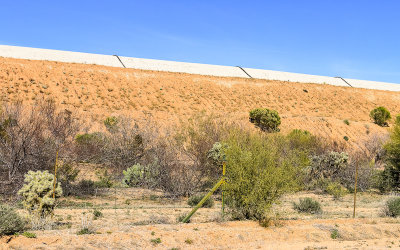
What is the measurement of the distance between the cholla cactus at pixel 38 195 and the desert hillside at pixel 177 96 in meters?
24.6

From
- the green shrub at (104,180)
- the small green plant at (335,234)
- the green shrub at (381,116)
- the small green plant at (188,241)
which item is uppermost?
the green shrub at (381,116)

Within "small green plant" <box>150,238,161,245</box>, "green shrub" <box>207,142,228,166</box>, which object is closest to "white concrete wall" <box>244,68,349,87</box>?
"green shrub" <box>207,142,228,166</box>

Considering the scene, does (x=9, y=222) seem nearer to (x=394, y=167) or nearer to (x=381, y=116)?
(x=394, y=167)

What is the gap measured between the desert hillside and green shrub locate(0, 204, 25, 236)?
1033 inches

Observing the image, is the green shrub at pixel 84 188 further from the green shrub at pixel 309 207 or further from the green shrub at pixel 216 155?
the green shrub at pixel 309 207

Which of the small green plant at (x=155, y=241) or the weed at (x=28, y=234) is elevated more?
the weed at (x=28, y=234)

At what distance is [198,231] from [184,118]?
107 ft

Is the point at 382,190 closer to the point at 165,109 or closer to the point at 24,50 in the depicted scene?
the point at 165,109

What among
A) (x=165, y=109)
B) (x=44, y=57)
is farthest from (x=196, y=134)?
→ (x=44, y=57)

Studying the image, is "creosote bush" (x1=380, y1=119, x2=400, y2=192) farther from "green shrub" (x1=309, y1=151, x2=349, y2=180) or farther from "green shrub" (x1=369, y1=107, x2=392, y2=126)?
"green shrub" (x1=369, y1=107, x2=392, y2=126)

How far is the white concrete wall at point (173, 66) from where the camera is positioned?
5356 centimetres

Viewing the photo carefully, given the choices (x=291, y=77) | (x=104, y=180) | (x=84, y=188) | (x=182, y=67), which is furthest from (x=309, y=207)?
(x=291, y=77)

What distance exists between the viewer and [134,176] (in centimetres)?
2003

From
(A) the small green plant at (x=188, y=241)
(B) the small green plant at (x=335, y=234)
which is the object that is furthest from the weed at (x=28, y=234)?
(B) the small green plant at (x=335, y=234)
